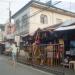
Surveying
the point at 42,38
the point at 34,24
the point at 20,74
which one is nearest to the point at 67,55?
the point at 42,38

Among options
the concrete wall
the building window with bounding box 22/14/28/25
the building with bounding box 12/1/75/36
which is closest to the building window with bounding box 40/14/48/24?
the building with bounding box 12/1/75/36

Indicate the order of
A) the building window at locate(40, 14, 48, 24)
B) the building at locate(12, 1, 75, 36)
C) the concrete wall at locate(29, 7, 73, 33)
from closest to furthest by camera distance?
the building at locate(12, 1, 75, 36), the concrete wall at locate(29, 7, 73, 33), the building window at locate(40, 14, 48, 24)

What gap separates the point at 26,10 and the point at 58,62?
1912 centimetres

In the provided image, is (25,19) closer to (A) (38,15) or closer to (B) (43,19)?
(A) (38,15)

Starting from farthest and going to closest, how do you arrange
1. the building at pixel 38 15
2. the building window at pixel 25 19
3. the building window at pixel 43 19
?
1. the building window at pixel 25 19
2. the building window at pixel 43 19
3. the building at pixel 38 15

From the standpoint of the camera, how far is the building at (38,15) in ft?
115

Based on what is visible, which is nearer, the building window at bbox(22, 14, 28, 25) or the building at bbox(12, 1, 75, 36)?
the building at bbox(12, 1, 75, 36)

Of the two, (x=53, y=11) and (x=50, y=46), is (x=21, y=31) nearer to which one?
(x=53, y=11)

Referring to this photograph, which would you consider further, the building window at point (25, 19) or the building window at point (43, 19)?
the building window at point (25, 19)

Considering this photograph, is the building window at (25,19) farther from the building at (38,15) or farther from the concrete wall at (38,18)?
the concrete wall at (38,18)

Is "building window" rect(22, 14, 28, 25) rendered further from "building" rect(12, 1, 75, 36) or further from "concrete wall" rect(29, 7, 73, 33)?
"concrete wall" rect(29, 7, 73, 33)

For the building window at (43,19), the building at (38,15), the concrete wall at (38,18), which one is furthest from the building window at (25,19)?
the building window at (43,19)

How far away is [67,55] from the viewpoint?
1955 cm

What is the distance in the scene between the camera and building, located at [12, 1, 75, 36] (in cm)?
3509
